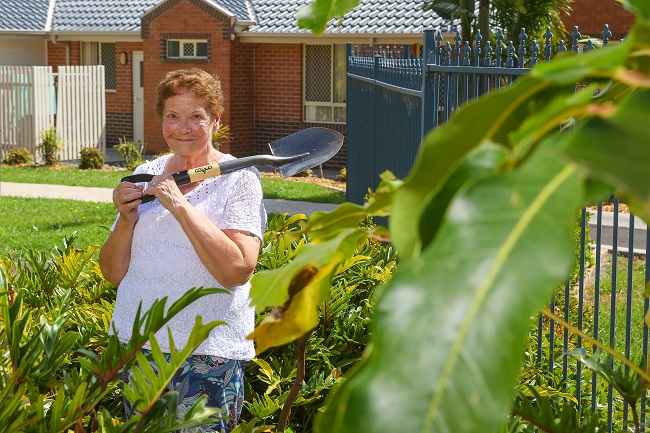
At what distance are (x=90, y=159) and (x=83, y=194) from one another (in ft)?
15.3

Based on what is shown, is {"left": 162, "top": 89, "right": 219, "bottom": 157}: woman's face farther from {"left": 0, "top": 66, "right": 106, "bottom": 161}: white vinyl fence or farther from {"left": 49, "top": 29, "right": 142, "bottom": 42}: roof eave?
{"left": 49, "top": 29, "right": 142, "bottom": 42}: roof eave

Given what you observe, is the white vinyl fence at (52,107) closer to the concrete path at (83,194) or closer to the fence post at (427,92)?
the concrete path at (83,194)

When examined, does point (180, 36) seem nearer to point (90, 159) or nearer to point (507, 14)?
point (90, 159)

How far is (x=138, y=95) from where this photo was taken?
79.8 ft

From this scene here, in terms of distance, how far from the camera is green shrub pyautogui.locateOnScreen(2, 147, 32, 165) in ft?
67.2

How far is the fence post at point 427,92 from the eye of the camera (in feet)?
22.2

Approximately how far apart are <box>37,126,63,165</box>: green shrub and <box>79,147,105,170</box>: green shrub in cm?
62

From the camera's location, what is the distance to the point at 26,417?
2324mm

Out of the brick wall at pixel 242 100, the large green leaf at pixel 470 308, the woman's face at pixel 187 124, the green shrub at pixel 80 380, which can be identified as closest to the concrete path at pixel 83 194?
the brick wall at pixel 242 100

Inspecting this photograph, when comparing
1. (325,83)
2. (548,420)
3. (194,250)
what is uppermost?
(325,83)

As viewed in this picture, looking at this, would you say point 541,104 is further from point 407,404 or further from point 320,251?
point 320,251

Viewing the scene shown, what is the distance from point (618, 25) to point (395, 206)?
20164mm

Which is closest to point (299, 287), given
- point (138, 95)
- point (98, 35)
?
point (138, 95)

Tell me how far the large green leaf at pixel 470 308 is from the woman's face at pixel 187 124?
2909mm
